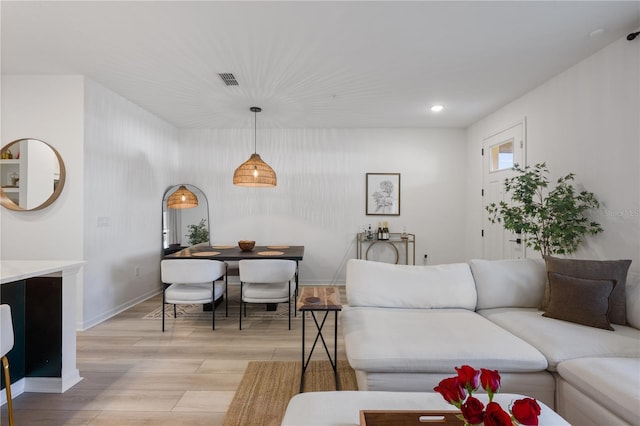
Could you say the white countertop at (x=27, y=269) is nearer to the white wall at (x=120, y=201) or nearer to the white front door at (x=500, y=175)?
the white wall at (x=120, y=201)

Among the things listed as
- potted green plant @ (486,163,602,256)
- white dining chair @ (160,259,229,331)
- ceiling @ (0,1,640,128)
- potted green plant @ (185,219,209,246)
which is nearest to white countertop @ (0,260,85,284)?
white dining chair @ (160,259,229,331)

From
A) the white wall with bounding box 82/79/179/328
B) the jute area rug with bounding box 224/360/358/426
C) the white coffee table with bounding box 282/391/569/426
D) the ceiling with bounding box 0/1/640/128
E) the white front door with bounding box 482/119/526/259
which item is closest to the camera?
the white coffee table with bounding box 282/391/569/426

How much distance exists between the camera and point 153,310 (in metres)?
3.91

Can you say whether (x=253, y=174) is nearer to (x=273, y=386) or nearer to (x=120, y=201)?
(x=120, y=201)

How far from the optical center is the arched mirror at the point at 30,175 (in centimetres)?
323

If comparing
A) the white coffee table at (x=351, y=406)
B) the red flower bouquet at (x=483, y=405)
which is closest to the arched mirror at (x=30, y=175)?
the white coffee table at (x=351, y=406)

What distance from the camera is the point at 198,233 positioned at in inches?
206

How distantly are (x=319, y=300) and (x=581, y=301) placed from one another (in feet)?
5.95

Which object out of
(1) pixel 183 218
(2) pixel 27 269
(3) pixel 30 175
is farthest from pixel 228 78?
(1) pixel 183 218

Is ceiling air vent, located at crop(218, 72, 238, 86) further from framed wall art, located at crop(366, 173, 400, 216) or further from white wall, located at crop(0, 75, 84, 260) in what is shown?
framed wall art, located at crop(366, 173, 400, 216)

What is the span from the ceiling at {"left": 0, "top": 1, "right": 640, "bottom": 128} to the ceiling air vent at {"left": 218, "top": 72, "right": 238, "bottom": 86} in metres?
0.10

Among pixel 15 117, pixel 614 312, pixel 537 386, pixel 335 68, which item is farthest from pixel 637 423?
pixel 15 117

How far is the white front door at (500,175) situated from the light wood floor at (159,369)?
277cm

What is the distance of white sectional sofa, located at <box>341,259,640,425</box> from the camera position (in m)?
1.62
